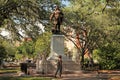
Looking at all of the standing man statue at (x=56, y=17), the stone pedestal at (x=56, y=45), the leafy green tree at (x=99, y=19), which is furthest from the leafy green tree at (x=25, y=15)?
the leafy green tree at (x=99, y=19)

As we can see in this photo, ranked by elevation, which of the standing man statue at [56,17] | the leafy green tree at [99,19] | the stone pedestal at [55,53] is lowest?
the stone pedestal at [55,53]

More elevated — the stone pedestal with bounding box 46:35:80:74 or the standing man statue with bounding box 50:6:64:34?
the standing man statue with bounding box 50:6:64:34

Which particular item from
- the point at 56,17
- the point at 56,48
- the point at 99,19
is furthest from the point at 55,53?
the point at 99,19

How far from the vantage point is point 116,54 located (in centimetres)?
3978

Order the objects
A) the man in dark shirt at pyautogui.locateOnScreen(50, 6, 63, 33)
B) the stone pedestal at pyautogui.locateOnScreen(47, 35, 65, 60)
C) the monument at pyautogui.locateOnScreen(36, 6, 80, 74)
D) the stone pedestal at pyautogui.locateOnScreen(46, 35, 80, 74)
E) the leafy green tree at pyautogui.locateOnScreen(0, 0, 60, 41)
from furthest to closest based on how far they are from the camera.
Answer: the stone pedestal at pyautogui.locateOnScreen(47, 35, 65, 60)
the stone pedestal at pyautogui.locateOnScreen(46, 35, 80, 74)
the monument at pyautogui.locateOnScreen(36, 6, 80, 74)
the man in dark shirt at pyautogui.locateOnScreen(50, 6, 63, 33)
the leafy green tree at pyautogui.locateOnScreen(0, 0, 60, 41)

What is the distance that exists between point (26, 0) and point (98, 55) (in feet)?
62.9

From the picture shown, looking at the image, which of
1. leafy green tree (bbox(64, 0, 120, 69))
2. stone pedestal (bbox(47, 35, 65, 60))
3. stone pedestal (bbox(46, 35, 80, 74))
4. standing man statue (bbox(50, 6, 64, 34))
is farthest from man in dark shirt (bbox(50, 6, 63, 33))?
leafy green tree (bbox(64, 0, 120, 69))

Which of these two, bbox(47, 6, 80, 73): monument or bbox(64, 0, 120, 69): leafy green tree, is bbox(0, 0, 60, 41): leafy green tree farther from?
bbox(64, 0, 120, 69): leafy green tree

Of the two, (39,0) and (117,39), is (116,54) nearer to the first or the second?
(117,39)

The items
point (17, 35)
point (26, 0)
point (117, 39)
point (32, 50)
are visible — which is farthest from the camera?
point (32, 50)

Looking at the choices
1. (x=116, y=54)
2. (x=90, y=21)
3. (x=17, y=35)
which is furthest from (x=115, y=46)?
(x=17, y=35)

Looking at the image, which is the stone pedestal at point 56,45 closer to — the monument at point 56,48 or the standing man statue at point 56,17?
the monument at point 56,48

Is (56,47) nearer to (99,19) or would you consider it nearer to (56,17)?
(56,17)

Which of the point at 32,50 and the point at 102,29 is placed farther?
the point at 32,50
